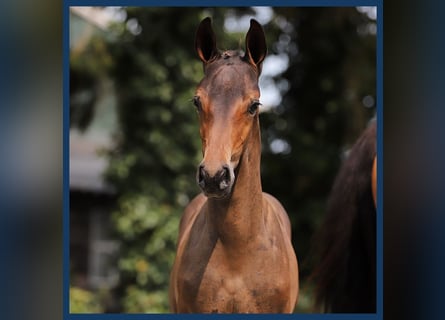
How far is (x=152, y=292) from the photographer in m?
6.52

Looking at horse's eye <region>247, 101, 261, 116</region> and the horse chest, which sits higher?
horse's eye <region>247, 101, 261, 116</region>

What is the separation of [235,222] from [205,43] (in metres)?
0.62

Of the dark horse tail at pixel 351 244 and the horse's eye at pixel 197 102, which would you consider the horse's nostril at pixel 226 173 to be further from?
the dark horse tail at pixel 351 244

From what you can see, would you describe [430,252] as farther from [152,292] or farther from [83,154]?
[83,154]

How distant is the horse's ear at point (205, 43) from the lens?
2.11 metres

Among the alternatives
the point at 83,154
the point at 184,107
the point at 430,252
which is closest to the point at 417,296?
the point at 430,252

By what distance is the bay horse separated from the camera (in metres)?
2.02

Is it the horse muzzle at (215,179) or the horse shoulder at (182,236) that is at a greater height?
the horse muzzle at (215,179)

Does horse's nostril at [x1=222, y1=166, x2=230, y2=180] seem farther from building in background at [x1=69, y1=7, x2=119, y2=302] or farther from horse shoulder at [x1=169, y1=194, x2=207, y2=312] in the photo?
building in background at [x1=69, y1=7, x2=119, y2=302]

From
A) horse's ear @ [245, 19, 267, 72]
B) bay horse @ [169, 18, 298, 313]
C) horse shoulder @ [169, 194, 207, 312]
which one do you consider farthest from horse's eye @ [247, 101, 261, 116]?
horse shoulder @ [169, 194, 207, 312]

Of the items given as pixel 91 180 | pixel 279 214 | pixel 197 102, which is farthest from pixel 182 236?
pixel 91 180

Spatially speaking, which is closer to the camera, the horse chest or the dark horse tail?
the horse chest

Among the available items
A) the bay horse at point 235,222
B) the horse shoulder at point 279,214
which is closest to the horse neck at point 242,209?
the bay horse at point 235,222

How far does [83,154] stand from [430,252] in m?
6.98
